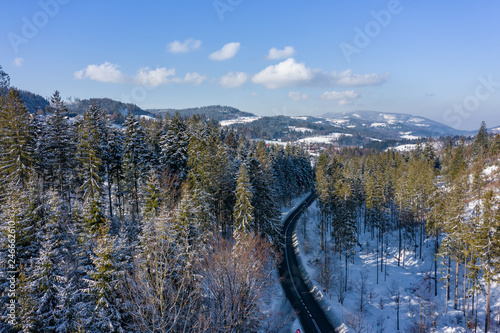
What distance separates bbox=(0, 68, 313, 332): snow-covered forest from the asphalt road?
4925 millimetres

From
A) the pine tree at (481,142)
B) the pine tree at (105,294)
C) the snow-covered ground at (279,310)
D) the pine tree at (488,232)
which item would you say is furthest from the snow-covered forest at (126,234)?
the pine tree at (481,142)

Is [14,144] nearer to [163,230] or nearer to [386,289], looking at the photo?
[163,230]

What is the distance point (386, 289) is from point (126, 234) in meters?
40.4

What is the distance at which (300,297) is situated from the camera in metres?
35.5

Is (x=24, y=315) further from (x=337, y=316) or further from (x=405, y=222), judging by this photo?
(x=405, y=222)

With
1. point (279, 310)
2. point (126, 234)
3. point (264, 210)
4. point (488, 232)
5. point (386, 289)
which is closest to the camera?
point (126, 234)

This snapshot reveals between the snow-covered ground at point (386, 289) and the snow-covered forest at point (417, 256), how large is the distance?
0.14 m

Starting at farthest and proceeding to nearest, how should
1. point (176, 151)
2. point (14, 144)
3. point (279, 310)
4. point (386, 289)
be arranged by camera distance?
1. point (386, 289)
2. point (176, 151)
3. point (279, 310)
4. point (14, 144)

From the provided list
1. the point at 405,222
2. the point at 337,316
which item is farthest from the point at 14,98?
the point at 405,222

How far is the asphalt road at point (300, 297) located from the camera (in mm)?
30688

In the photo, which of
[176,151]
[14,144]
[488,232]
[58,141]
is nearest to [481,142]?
[488,232]

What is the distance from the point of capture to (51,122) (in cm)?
3378

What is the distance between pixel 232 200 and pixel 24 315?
3018 centimetres

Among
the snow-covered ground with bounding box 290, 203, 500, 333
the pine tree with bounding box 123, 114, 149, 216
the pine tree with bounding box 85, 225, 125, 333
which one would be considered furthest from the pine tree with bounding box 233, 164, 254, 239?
the pine tree with bounding box 85, 225, 125, 333
